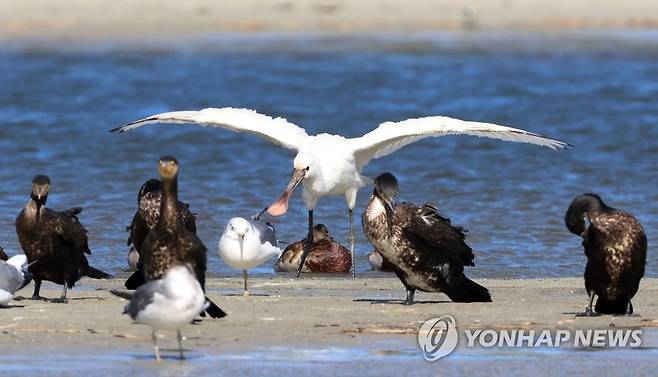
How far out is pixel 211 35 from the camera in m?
41.8

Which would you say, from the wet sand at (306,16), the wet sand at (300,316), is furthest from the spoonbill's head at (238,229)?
the wet sand at (306,16)

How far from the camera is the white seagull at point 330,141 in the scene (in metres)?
14.6

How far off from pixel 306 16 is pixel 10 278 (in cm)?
3267

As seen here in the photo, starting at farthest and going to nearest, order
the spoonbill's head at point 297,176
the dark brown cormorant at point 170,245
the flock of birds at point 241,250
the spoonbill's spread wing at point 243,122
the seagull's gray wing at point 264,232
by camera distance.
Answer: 1. the spoonbill's spread wing at point 243,122
2. the spoonbill's head at point 297,176
3. the seagull's gray wing at point 264,232
4. the dark brown cormorant at point 170,245
5. the flock of birds at point 241,250

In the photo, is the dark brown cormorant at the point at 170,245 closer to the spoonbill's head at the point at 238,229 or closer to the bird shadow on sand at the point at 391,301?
the bird shadow on sand at the point at 391,301

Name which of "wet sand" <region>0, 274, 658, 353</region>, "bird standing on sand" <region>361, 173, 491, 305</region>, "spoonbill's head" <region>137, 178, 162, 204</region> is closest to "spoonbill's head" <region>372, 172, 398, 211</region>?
"bird standing on sand" <region>361, 173, 491, 305</region>

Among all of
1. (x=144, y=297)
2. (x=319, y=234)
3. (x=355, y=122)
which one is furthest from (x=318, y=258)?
(x=355, y=122)

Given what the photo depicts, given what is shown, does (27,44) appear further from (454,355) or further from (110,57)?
(454,355)

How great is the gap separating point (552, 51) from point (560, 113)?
36.9 ft

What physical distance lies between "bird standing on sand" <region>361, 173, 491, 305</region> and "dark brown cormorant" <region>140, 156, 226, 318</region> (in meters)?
1.66

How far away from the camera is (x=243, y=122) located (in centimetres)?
1552

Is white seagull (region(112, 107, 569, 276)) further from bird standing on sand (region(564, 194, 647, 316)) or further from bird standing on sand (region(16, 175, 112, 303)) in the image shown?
bird standing on sand (region(564, 194, 647, 316))

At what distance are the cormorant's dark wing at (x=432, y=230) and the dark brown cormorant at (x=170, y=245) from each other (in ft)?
6.03

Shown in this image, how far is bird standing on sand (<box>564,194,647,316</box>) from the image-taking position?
10984 mm
